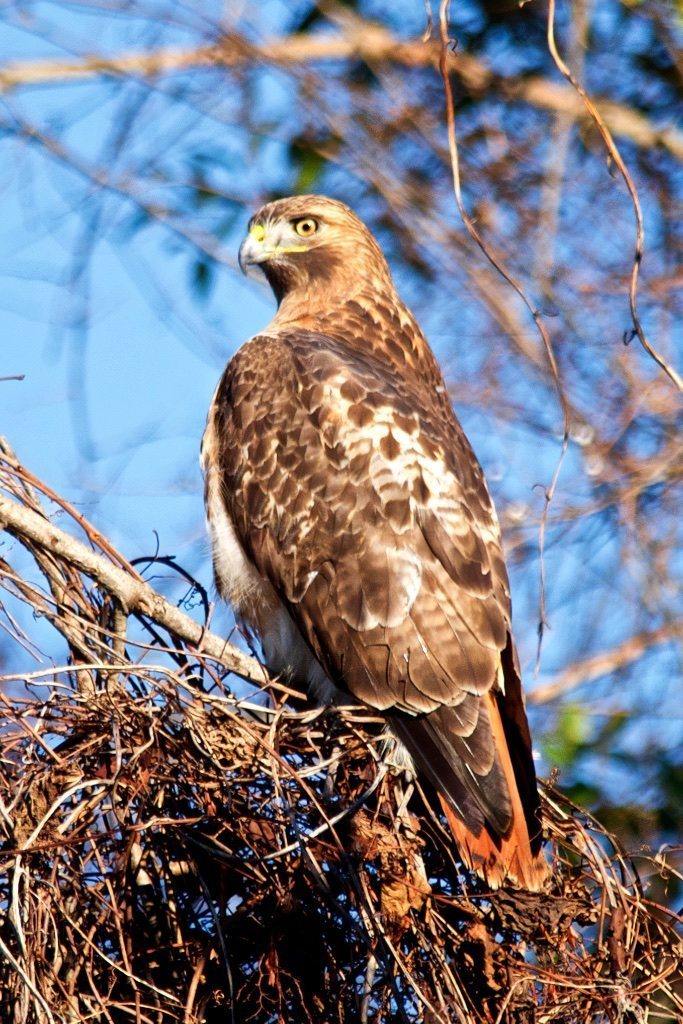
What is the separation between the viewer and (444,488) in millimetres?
4398

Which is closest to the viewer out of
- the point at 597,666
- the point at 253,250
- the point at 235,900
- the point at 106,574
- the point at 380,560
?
the point at 235,900

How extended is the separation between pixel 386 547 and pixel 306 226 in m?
1.93

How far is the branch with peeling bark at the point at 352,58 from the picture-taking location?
24.3 ft

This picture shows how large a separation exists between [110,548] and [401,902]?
4.19 feet

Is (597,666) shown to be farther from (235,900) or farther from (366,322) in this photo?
(235,900)

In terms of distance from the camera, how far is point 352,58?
7.74 meters

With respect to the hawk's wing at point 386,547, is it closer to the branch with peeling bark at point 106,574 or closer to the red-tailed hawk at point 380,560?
the red-tailed hawk at point 380,560

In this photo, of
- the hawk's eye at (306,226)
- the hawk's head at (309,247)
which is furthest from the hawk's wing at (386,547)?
the hawk's eye at (306,226)

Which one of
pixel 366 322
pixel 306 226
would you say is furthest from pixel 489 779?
pixel 306 226

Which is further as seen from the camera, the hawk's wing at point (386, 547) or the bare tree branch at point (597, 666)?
the bare tree branch at point (597, 666)

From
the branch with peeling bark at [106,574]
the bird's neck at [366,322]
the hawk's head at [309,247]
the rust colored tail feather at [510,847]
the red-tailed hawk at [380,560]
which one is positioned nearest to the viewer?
the rust colored tail feather at [510,847]

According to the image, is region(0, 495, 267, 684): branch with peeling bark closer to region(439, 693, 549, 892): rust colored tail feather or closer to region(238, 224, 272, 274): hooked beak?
region(439, 693, 549, 892): rust colored tail feather

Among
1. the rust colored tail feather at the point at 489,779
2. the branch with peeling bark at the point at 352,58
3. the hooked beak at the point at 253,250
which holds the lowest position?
the rust colored tail feather at the point at 489,779

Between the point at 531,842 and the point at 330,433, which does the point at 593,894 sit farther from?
the point at 330,433
